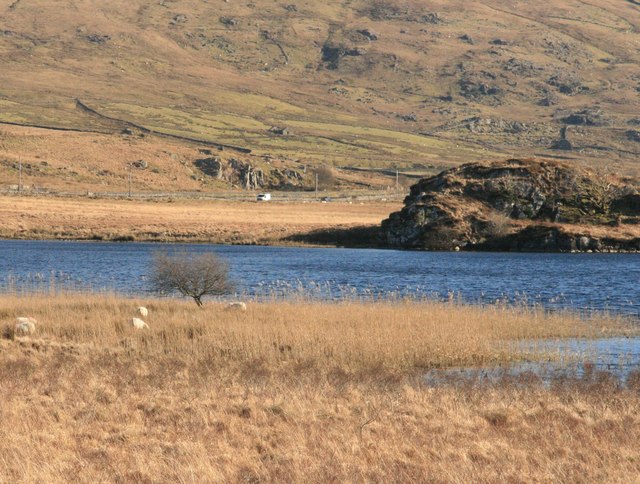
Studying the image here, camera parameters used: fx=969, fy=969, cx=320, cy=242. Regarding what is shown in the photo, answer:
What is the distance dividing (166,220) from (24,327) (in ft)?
273

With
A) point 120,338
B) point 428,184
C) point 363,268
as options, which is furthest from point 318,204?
point 120,338

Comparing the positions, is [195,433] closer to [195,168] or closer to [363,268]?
[363,268]

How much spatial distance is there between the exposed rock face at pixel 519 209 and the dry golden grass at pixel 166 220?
52.3ft

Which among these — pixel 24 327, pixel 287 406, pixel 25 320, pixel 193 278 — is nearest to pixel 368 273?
pixel 193 278

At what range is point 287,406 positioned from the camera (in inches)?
743

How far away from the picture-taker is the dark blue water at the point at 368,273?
46.6 metres

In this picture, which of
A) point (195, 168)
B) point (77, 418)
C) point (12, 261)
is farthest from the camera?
point (195, 168)

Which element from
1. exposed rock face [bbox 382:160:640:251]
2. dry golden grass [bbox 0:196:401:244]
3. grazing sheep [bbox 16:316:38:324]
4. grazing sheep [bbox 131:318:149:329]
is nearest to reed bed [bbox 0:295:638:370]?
grazing sheep [bbox 131:318:149:329]

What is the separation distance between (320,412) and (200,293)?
713 inches

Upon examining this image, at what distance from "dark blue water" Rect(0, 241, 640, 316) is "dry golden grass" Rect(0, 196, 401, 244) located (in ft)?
26.5

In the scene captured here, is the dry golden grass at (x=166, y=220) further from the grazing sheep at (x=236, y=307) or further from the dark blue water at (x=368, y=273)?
the grazing sheep at (x=236, y=307)

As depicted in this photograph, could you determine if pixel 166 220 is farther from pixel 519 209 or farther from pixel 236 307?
pixel 236 307

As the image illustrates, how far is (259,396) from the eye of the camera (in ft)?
66.1

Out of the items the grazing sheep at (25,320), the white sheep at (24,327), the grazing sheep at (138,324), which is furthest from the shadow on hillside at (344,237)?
the white sheep at (24,327)
